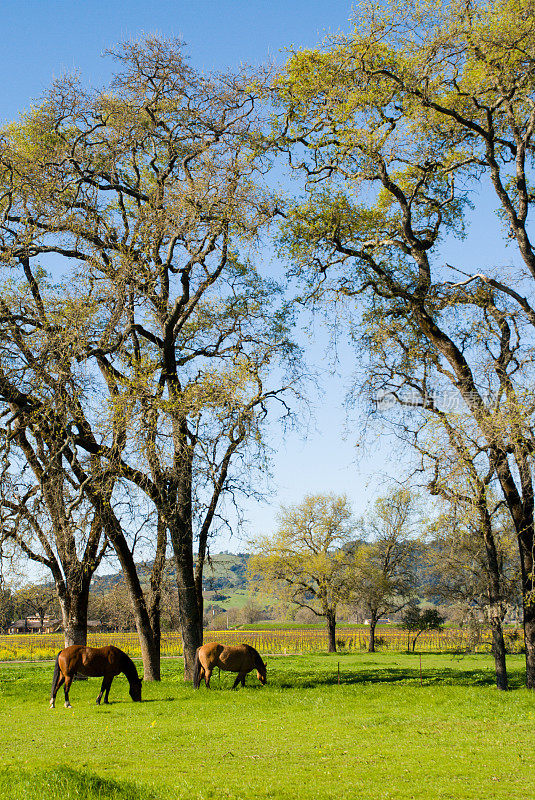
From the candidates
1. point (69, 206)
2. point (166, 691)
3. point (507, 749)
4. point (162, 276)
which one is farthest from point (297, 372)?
point (507, 749)

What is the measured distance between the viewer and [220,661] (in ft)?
63.6

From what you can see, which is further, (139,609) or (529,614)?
(139,609)

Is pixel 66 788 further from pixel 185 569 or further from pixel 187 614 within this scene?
pixel 187 614

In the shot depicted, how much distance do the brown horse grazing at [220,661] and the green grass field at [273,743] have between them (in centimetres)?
50

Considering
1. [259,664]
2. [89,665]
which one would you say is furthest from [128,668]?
[259,664]

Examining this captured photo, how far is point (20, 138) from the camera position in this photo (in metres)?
22.5

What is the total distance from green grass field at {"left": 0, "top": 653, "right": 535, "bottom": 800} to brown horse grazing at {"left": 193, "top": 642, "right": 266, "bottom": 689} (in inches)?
19.8

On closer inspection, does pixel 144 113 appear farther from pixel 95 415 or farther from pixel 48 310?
pixel 95 415

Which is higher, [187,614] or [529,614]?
[187,614]

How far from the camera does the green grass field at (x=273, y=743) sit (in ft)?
27.3

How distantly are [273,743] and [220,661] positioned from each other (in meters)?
7.89

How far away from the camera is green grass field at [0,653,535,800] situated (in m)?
8.31

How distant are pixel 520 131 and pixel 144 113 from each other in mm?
11951

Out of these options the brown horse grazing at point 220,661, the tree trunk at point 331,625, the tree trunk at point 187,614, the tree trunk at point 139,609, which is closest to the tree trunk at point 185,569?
the tree trunk at point 187,614
